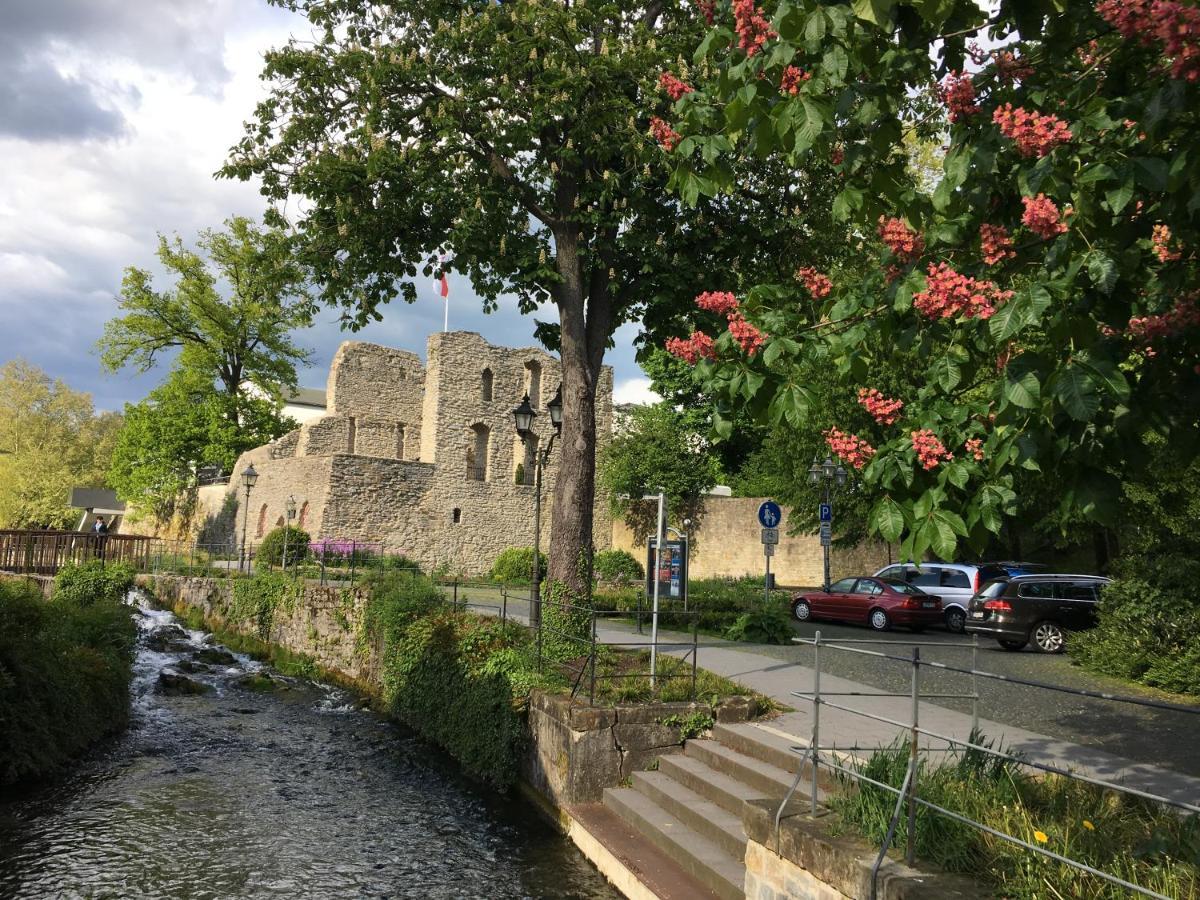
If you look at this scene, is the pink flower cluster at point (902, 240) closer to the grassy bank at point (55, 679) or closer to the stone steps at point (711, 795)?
the stone steps at point (711, 795)

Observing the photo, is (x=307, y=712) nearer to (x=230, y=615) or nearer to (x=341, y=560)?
(x=230, y=615)

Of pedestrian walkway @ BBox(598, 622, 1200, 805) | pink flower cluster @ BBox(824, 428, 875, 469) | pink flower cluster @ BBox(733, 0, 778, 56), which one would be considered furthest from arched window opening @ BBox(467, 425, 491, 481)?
pink flower cluster @ BBox(733, 0, 778, 56)

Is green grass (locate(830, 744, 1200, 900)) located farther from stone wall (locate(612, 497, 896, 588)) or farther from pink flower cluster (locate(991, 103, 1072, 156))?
stone wall (locate(612, 497, 896, 588))

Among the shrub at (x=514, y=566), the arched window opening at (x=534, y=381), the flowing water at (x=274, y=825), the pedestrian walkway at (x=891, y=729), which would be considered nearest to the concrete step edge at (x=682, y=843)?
the flowing water at (x=274, y=825)

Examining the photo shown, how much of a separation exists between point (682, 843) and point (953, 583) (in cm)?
1714

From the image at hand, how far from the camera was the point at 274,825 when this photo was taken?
9.18 m

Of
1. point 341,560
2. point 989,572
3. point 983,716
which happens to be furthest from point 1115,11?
point 341,560

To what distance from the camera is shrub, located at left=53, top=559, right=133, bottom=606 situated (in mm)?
21781

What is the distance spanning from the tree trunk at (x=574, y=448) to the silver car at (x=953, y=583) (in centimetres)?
1175

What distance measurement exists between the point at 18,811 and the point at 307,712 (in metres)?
5.91

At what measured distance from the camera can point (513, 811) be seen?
9828 mm

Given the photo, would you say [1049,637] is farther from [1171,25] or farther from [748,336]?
[1171,25]

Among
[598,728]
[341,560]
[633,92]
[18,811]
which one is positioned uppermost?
[633,92]

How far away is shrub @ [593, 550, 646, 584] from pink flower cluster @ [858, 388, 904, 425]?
27.3 meters
